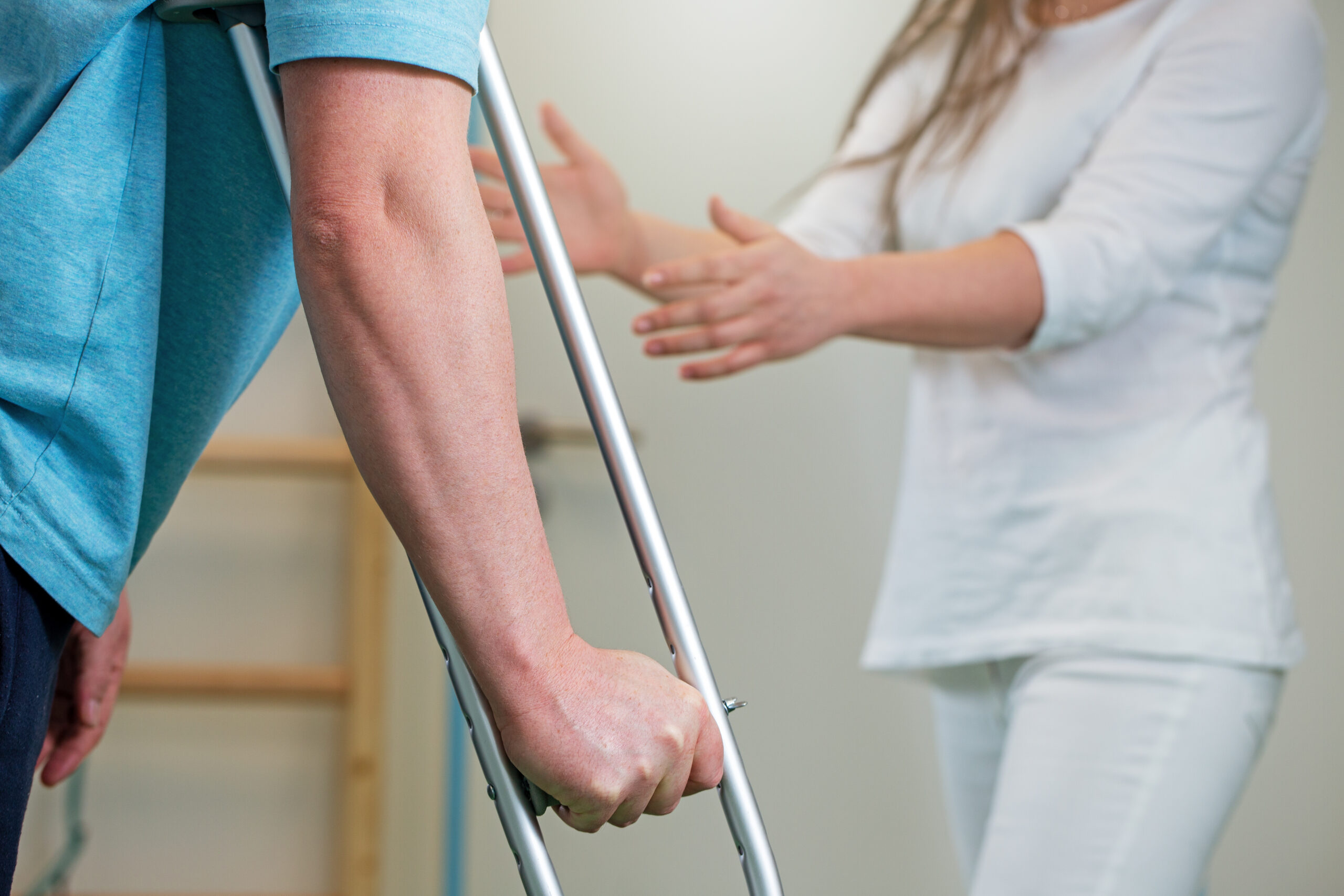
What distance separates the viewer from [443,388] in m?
0.42

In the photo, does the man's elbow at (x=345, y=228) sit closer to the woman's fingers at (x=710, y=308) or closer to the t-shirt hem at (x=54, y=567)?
the t-shirt hem at (x=54, y=567)

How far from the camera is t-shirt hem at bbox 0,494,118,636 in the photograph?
0.44m

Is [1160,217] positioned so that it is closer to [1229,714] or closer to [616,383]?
[1229,714]

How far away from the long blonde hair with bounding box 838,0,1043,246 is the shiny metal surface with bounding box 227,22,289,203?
99 cm

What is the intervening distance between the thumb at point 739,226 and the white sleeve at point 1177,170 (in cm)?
27

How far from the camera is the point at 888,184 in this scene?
1417 mm

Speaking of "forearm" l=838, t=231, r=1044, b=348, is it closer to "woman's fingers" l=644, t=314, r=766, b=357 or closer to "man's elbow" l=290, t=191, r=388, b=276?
"woman's fingers" l=644, t=314, r=766, b=357

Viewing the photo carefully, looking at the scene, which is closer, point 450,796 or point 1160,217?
point 1160,217

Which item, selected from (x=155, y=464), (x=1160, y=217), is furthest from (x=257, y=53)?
(x=1160, y=217)

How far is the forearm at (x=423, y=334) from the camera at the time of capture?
0.41 m

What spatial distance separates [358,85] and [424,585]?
0.21 meters

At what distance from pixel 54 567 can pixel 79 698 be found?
0.36 metres

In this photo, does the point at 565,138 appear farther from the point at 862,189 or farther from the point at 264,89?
the point at 264,89

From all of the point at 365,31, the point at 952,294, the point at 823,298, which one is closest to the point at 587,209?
the point at 823,298
